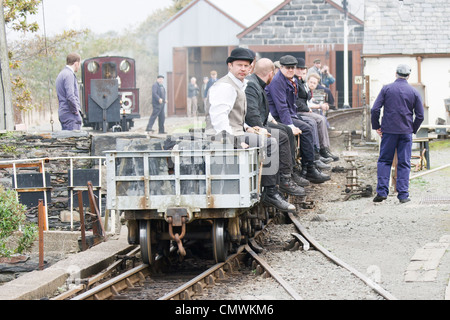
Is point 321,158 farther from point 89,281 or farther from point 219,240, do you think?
point 89,281

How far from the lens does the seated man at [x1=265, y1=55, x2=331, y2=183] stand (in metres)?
12.1

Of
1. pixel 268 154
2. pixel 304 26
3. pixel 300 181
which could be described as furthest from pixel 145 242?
pixel 304 26

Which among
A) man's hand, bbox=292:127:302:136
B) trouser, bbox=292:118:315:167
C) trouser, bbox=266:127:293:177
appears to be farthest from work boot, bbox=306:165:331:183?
trouser, bbox=266:127:293:177

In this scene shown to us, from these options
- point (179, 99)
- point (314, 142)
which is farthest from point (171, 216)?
point (179, 99)

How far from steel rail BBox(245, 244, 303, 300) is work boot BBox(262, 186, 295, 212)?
1.95 ft

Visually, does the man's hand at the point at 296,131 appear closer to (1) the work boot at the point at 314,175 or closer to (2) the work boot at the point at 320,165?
(1) the work boot at the point at 314,175

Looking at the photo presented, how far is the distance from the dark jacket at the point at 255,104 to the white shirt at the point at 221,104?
0.71 metres

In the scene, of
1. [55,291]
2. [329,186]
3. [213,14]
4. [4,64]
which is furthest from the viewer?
[213,14]

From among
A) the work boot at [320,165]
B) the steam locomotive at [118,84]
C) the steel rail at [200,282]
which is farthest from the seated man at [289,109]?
the steam locomotive at [118,84]

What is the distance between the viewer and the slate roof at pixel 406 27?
25.0 m

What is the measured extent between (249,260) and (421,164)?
24.8ft

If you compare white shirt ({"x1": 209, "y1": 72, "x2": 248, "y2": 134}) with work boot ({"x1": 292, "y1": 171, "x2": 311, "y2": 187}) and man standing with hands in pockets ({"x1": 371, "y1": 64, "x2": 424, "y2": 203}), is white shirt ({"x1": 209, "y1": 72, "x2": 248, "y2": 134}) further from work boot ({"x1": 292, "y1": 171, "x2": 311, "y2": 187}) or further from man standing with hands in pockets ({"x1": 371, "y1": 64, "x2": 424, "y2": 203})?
man standing with hands in pockets ({"x1": 371, "y1": 64, "x2": 424, "y2": 203})

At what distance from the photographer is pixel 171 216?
8.52 m

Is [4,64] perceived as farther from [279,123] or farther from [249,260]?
[249,260]
